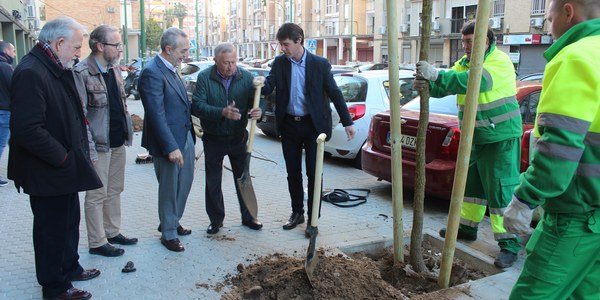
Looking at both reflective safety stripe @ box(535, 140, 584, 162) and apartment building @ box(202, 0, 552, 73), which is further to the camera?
apartment building @ box(202, 0, 552, 73)

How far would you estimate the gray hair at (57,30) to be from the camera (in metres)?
3.41

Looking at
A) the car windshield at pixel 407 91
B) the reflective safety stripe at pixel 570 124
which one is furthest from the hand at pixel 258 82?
the car windshield at pixel 407 91

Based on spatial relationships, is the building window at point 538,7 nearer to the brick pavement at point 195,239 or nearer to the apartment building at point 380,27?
the apartment building at point 380,27

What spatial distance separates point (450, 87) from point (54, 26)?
288 cm

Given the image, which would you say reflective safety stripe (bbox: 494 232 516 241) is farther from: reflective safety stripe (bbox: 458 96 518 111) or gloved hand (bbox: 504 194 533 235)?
gloved hand (bbox: 504 194 533 235)

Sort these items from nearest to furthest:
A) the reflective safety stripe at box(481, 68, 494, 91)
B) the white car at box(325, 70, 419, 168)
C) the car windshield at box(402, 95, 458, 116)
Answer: the reflective safety stripe at box(481, 68, 494, 91) → the car windshield at box(402, 95, 458, 116) → the white car at box(325, 70, 419, 168)

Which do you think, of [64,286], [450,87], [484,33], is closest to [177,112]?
[64,286]

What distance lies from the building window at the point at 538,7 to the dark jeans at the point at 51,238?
34.2 metres

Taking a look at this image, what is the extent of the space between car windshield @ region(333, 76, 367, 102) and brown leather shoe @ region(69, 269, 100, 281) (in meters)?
5.26

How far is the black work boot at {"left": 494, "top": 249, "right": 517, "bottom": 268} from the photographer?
4.26 meters

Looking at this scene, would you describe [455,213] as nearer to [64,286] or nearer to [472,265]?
[472,265]

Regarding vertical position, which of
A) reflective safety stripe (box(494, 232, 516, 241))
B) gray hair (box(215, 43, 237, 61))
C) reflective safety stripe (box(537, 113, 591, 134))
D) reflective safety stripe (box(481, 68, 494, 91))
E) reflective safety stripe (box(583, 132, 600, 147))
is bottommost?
reflective safety stripe (box(494, 232, 516, 241))

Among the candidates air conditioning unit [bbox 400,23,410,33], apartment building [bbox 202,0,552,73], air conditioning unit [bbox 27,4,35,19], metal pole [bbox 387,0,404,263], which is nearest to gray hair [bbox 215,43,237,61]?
metal pole [bbox 387,0,404,263]

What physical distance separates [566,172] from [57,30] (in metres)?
3.13
